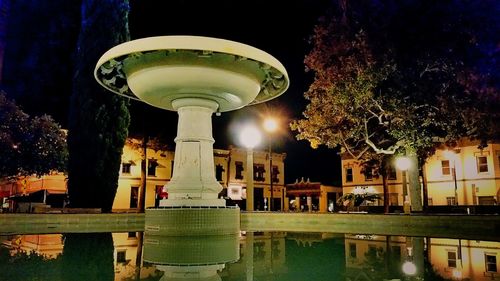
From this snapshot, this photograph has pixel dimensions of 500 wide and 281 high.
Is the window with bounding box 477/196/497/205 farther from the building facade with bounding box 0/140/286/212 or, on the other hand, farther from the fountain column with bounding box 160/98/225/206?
the fountain column with bounding box 160/98/225/206

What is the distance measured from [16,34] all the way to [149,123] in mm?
10319

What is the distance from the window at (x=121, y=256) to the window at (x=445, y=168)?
104ft

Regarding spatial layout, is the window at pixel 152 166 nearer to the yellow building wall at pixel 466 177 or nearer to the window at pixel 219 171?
the window at pixel 219 171

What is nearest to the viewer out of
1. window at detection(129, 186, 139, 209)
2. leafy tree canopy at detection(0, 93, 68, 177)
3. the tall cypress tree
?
the tall cypress tree

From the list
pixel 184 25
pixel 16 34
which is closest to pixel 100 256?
pixel 184 25

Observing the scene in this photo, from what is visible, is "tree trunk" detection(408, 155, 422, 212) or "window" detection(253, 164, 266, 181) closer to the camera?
"tree trunk" detection(408, 155, 422, 212)

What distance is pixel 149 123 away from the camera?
93.9 feet

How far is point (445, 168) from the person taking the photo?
3378 cm

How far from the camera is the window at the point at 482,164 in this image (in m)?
31.5

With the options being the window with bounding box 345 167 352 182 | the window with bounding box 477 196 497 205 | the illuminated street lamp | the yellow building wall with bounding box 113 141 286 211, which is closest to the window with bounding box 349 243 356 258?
the yellow building wall with bounding box 113 141 286 211

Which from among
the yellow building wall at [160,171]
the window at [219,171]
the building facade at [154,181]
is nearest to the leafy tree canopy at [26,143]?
the building facade at [154,181]

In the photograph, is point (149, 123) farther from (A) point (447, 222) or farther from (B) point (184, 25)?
(A) point (447, 222)

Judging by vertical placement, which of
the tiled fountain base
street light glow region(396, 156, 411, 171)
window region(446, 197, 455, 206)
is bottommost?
the tiled fountain base

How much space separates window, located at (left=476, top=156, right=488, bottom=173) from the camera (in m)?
31.5
